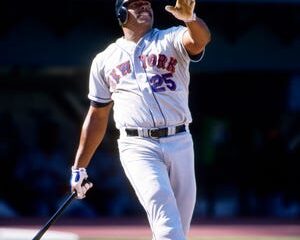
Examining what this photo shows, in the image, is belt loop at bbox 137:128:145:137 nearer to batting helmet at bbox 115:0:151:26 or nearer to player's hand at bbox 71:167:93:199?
player's hand at bbox 71:167:93:199

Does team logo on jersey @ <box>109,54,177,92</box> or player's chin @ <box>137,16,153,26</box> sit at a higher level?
player's chin @ <box>137,16,153,26</box>

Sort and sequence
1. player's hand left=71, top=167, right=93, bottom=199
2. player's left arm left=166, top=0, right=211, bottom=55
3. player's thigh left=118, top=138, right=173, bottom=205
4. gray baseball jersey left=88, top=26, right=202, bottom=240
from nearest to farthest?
player's left arm left=166, top=0, right=211, bottom=55 → player's thigh left=118, top=138, right=173, bottom=205 → gray baseball jersey left=88, top=26, right=202, bottom=240 → player's hand left=71, top=167, right=93, bottom=199

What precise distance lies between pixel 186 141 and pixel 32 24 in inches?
304

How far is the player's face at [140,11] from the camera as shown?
6969mm

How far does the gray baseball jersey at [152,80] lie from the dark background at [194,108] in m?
7.00

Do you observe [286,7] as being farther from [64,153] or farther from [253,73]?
[64,153]

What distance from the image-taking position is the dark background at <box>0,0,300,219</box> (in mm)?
14242

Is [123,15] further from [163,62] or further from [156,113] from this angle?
[156,113]

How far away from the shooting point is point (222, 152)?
15.5m

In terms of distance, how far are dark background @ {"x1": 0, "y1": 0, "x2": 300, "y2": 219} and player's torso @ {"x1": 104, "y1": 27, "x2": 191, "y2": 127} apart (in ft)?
23.1

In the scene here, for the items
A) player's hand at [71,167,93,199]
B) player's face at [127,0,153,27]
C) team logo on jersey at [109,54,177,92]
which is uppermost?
player's face at [127,0,153,27]

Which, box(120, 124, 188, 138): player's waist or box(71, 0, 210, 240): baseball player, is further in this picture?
box(120, 124, 188, 138): player's waist

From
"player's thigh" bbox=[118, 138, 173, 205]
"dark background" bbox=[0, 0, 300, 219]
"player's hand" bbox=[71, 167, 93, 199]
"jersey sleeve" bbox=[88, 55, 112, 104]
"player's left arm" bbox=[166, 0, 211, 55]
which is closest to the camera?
"player's left arm" bbox=[166, 0, 211, 55]

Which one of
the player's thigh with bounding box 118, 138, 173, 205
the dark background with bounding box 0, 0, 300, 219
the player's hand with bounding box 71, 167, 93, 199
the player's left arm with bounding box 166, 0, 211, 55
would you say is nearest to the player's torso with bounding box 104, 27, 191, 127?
the player's thigh with bounding box 118, 138, 173, 205
